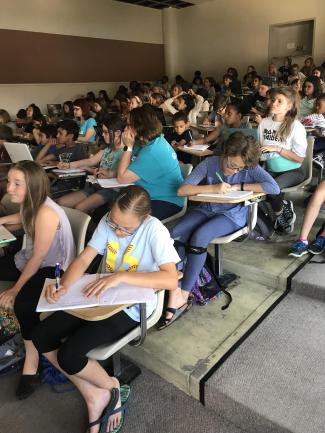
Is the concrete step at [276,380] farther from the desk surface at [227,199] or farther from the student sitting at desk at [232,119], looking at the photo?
the student sitting at desk at [232,119]

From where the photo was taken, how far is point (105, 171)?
3.29m

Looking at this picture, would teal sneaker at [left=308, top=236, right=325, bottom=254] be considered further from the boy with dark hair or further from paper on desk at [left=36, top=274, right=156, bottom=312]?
the boy with dark hair

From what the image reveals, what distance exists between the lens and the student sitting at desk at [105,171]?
3262 millimetres

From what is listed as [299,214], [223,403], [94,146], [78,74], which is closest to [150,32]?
[78,74]

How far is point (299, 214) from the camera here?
3.46 meters

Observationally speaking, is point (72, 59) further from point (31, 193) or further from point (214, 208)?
point (31, 193)

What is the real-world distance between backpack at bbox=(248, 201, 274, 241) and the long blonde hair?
71 centimetres

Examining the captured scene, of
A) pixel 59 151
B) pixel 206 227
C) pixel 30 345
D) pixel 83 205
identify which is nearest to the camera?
pixel 30 345

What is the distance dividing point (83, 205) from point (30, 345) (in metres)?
1.45

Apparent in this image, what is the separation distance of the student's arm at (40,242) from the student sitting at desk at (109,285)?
0.96 feet

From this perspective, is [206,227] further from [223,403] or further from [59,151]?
[59,151]

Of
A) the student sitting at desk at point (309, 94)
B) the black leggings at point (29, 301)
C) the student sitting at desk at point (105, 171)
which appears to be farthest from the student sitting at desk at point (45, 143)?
the student sitting at desk at point (309, 94)

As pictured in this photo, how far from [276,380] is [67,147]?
3351 millimetres

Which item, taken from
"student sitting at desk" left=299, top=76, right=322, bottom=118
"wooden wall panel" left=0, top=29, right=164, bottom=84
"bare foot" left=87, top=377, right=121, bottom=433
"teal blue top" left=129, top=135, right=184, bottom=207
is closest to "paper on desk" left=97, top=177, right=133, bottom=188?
"teal blue top" left=129, top=135, right=184, bottom=207
